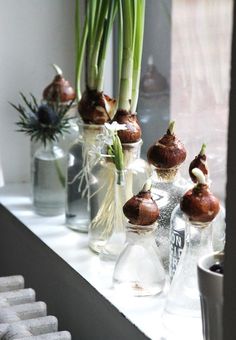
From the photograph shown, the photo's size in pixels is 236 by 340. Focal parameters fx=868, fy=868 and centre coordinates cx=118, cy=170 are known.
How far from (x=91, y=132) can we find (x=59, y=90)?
0.79 ft

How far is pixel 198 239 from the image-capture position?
53.4 inches

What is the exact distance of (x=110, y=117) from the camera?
5.69ft

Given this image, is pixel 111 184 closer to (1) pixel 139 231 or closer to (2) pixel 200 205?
(1) pixel 139 231

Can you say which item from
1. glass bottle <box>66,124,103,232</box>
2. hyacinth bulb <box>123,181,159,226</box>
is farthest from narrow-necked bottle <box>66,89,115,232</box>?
hyacinth bulb <box>123,181,159,226</box>

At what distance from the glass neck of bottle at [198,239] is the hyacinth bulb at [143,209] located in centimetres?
10

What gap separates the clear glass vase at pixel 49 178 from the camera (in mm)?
1930

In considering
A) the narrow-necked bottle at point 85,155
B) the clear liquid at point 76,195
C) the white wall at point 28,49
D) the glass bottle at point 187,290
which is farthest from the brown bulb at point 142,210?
the white wall at point 28,49

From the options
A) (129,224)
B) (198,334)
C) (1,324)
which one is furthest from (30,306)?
(198,334)

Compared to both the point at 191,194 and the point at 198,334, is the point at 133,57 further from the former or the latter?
the point at 198,334

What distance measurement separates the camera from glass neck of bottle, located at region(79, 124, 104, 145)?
1723 millimetres

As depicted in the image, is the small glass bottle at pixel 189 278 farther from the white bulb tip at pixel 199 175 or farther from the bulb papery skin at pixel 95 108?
the bulb papery skin at pixel 95 108

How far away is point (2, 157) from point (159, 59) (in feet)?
1.53

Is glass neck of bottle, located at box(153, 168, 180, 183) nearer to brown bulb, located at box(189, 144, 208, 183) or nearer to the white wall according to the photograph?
brown bulb, located at box(189, 144, 208, 183)

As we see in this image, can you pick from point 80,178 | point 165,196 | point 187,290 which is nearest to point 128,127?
point 165,196
